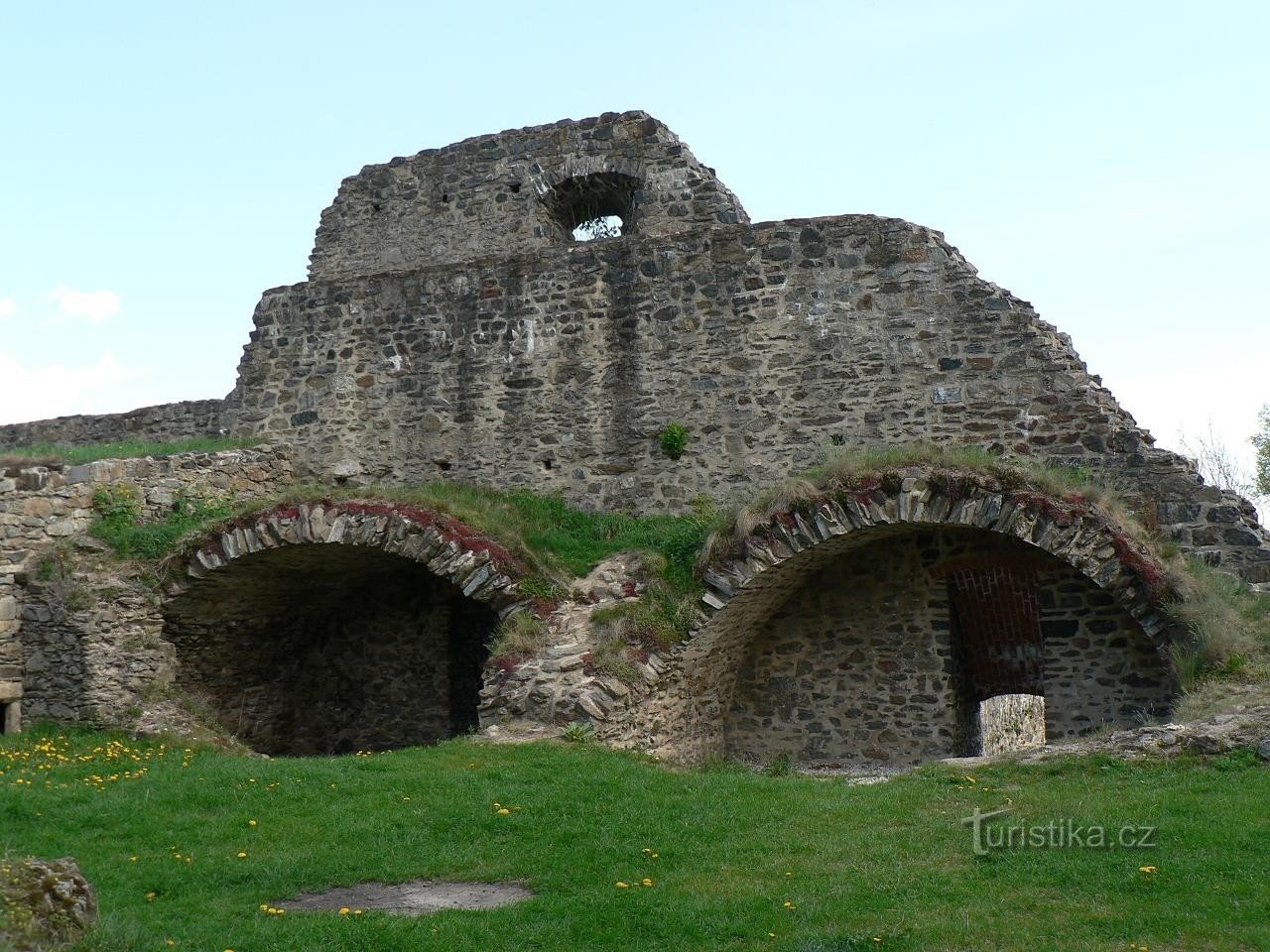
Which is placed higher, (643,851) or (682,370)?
(682,370)

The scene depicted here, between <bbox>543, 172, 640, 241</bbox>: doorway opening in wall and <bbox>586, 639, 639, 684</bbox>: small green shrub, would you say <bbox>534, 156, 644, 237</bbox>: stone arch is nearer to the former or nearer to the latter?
<bbox>543, 172, 640, 241</bbox>: doorway opening in wall

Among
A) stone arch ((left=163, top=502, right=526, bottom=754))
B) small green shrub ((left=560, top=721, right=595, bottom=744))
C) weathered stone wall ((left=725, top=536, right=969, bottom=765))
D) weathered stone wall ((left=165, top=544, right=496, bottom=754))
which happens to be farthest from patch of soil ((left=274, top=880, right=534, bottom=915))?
weathered stone wall ((left=165, top=544, right=496, bottom=754))

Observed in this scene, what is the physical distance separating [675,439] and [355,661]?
16.3ft

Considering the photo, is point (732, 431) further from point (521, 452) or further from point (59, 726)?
point (59, 726)

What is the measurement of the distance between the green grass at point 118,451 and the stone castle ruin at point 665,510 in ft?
0.91

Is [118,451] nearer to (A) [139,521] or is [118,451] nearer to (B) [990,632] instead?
(A) [139,521]

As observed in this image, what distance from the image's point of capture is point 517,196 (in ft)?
64.8

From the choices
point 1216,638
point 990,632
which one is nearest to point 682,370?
point 990,632

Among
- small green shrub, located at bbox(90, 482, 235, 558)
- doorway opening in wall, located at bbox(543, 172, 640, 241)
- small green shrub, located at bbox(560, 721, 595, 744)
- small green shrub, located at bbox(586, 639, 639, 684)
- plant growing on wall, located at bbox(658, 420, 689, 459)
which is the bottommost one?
small green shrub, located at bbox(560, 721, 595, 744)

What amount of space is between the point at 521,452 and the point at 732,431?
2538 mm

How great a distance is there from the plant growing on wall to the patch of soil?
309 inches

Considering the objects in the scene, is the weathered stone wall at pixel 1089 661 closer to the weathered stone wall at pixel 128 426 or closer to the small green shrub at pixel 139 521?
the small green shrub at pixel 139 521

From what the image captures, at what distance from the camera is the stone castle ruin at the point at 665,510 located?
1260 cm

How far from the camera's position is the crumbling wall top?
18875 mm
